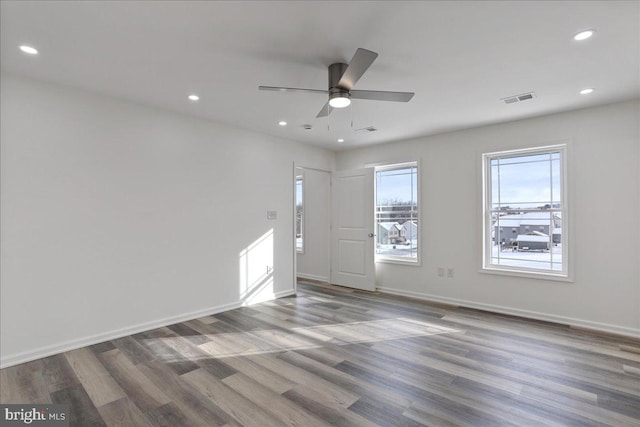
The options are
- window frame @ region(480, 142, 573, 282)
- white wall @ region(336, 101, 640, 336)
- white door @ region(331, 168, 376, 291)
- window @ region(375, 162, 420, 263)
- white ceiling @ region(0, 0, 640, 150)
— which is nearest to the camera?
white ceiling @ region(0, 0, 640, 150)

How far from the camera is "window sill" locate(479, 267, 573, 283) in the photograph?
394 cm

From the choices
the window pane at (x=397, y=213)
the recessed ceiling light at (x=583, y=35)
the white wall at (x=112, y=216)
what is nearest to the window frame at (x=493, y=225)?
the window pane at (x=397, y=213)

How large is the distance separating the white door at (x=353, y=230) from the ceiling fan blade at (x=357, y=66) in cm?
322

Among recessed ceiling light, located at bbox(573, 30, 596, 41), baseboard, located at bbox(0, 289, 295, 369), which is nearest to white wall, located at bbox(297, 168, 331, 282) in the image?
baseboard, located at bbox(0, 289, 295, 369)

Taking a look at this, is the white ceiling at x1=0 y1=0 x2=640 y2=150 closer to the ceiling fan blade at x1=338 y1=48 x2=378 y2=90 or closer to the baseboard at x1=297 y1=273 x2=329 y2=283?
the ceiling fan blade at x1=338 y1=48 x2=378 y2=90

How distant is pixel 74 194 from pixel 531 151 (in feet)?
17.6

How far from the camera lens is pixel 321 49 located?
2.51 metres

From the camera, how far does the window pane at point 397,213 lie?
5379 mm

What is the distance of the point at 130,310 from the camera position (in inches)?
141

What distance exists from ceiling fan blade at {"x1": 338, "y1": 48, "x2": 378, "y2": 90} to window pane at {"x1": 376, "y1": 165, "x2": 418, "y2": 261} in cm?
316

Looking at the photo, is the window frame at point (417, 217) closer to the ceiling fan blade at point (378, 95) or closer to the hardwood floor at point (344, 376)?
the hardwood floor at point (344, 376)

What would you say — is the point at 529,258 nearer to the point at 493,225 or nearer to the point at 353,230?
the point at 493,225

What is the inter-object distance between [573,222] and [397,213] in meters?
2.41

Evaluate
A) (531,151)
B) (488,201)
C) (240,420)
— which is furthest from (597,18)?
(240,420)
